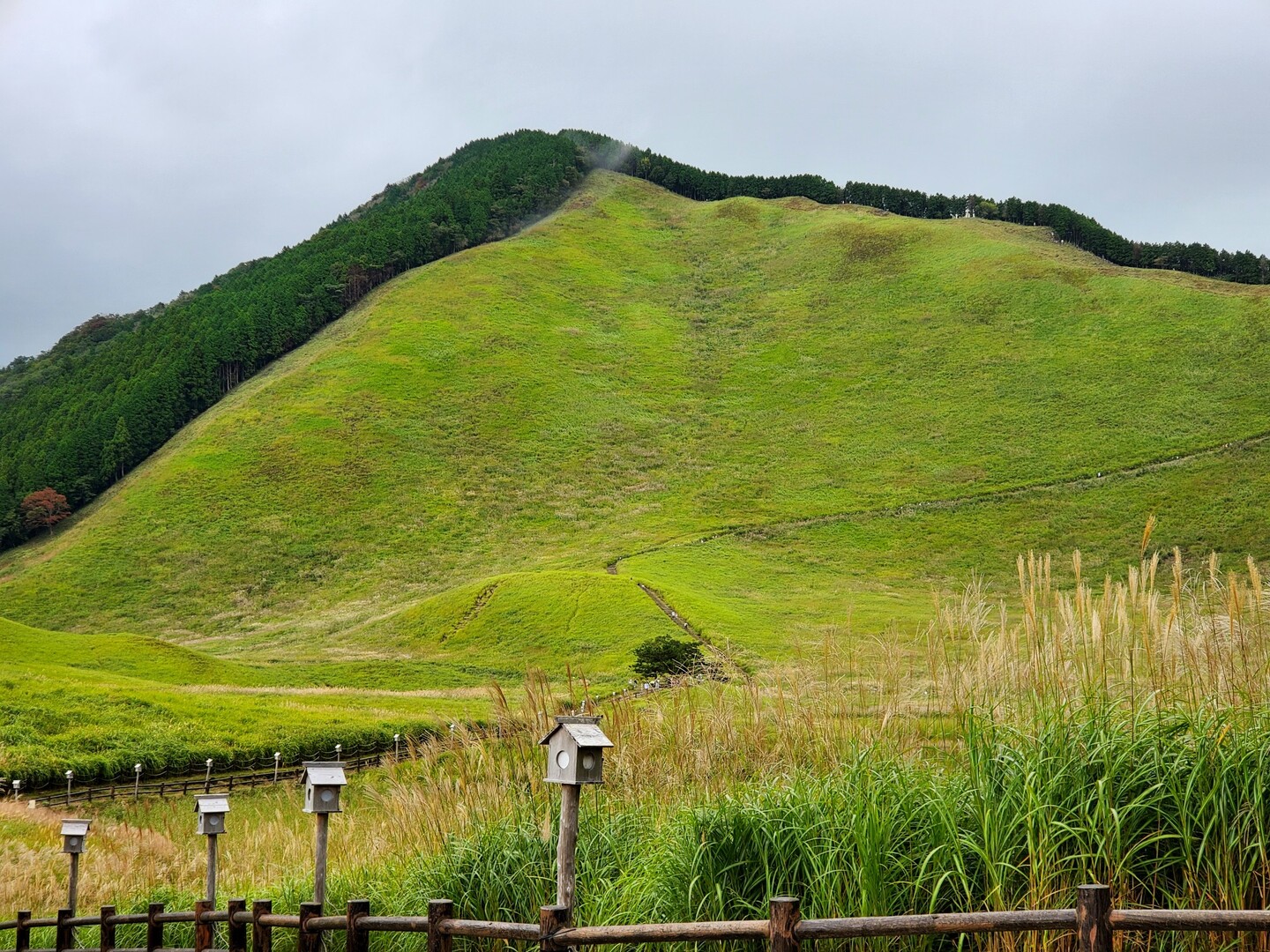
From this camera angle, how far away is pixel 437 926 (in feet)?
21.6

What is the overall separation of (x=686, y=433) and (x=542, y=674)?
82.6m

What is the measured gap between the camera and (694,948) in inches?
263

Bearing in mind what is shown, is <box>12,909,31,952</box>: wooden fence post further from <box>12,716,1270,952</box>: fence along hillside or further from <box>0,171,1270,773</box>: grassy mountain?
<box>0,171,1270,773</box>: grassy mountain

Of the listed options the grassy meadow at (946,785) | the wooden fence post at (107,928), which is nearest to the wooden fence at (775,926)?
the grassy meadow at (946,785)

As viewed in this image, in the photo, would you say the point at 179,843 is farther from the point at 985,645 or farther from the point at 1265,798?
the point at 1265,798

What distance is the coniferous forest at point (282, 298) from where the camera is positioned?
9138 centimetres

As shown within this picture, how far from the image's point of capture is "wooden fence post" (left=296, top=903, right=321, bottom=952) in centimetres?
796

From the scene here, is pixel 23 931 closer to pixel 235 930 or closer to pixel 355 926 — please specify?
pixel 235 930

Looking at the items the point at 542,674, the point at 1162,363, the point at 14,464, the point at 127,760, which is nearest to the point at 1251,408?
the point at 1162,363

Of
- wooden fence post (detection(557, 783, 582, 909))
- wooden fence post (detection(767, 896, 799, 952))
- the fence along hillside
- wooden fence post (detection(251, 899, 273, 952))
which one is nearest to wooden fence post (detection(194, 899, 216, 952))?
the fence along hillside

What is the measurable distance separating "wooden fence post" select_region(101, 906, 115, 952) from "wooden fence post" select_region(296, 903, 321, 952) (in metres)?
3.84

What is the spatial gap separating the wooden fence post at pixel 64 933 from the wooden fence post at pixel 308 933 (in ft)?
16.7

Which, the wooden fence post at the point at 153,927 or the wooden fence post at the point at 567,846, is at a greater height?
the wooden fence post at the point at 567,846

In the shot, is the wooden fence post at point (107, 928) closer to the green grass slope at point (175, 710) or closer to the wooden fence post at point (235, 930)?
the wooden fence post at point (235, 930)
